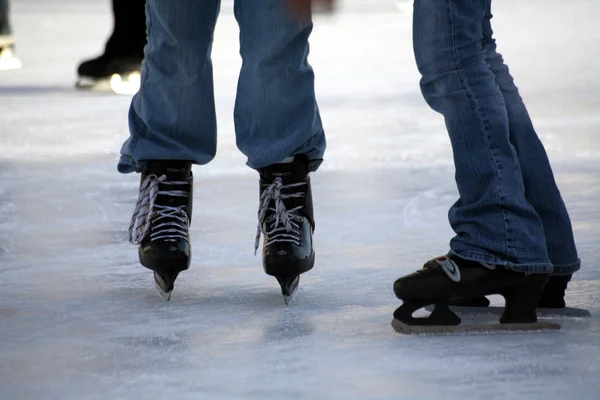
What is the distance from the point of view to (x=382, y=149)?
2.83 metres

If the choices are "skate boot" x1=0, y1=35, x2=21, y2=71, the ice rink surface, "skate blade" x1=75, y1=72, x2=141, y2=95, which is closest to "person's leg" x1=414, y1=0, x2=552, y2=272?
the ice rink surface

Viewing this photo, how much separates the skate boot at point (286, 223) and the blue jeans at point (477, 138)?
23 centimetres

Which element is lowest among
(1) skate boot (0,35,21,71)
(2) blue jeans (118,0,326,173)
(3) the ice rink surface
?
(1) skate boot (0,35,21,71)

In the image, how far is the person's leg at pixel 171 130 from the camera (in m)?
1.65

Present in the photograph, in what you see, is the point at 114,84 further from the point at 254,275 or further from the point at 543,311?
the point at 543,311

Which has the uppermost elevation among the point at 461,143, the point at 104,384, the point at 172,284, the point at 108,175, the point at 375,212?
the point at 461,143

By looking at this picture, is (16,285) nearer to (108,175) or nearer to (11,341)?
(11,341)

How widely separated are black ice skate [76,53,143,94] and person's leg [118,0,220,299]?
7.43 ft

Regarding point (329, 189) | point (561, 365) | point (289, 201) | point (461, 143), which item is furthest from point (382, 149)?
point (561, 365)

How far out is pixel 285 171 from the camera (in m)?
1.67

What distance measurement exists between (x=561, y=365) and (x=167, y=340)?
0.44 metres

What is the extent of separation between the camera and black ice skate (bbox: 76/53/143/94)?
398 cm

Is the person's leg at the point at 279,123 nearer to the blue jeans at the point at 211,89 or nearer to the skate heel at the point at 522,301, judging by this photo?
the blue jeans at the point at 211,89

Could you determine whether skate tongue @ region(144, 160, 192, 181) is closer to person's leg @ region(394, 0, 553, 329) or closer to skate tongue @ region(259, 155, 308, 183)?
skate tongue @ region(259, 155, 308, 183)
